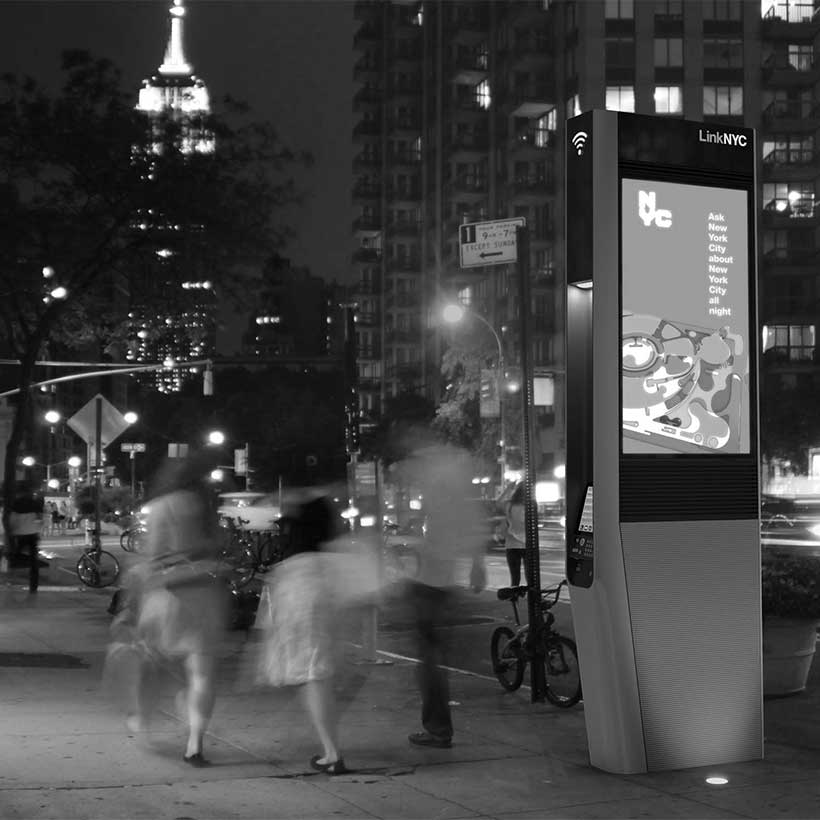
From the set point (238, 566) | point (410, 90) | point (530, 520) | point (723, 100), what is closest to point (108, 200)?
point (238, 566)

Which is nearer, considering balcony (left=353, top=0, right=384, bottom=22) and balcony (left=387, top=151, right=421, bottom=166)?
balcony (left=387, top=151, right=421, bottom=166)

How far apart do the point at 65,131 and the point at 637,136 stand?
22802 millimetres

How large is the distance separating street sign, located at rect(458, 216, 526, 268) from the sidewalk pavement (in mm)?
3875

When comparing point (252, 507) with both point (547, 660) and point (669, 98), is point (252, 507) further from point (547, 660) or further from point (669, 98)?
point (669, 98)

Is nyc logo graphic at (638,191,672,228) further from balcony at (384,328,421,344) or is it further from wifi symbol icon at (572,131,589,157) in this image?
balcony at (384,328,421,344)

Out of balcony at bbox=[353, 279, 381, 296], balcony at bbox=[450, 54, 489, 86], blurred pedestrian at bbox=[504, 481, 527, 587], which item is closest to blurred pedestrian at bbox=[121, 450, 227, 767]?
blurred pedestrian at bbox=[504, 481, 527, 587]

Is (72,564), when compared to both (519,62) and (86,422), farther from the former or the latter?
(519,62)

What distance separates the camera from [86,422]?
74.6 ft

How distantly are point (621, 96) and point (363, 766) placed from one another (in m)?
70.3

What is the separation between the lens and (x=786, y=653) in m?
11.1

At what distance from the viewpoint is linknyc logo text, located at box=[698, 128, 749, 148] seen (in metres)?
8.62

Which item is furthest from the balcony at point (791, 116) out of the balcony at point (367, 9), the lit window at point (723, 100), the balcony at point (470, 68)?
the balcony at point (367, 9)

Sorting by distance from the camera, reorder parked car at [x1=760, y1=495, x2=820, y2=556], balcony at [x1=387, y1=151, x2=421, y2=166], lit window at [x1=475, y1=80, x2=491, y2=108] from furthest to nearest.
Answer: balcony at [x1=387, y1=151, x2=421, y2=166] < lit window at [x1=475, y1=80, x2=491, y2=108] < parked car at [x1=760, y1=495, x2=820, y2=556]

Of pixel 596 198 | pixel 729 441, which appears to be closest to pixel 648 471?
pixel 729 441
